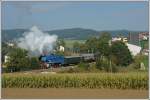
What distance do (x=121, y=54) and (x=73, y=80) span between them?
133 cm

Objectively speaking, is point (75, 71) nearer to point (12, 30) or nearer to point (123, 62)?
point (123, 62)

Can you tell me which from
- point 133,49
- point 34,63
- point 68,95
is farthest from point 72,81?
point 68,95

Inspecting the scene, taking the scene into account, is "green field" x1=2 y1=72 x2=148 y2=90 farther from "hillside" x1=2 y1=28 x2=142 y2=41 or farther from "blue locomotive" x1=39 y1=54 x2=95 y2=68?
"hillside" x1=2 y1=28 x2=142 y2=41

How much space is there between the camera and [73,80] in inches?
337

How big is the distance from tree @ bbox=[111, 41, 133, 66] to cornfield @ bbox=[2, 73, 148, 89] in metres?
0.40

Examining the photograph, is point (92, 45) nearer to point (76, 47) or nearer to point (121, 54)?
point (76, 47)

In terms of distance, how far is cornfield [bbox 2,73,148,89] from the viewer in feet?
27.2

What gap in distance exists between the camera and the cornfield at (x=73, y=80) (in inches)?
326

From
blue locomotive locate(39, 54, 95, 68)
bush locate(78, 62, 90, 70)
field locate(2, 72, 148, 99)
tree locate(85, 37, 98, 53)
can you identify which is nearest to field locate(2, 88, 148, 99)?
blue locomotive locate(39, 54, 95, 68)

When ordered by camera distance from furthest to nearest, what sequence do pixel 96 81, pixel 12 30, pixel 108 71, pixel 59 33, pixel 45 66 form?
pixel 108 71 < pixel 96 81 < pixel 45 66 < pixel 59 33 < pixel 12 30

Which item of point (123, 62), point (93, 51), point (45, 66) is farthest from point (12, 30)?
point (123, 62)

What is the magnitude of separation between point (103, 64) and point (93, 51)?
988 mm

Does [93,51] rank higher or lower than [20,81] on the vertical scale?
higher

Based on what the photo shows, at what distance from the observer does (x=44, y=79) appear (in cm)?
856
